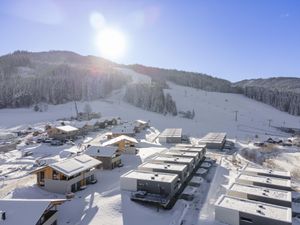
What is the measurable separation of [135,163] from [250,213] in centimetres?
2071

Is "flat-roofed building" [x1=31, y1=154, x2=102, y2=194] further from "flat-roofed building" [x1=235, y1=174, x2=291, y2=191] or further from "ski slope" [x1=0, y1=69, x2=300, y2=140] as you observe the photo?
Answer: "ski slope" [x1=0, y1=69, x2=300, y2=140]

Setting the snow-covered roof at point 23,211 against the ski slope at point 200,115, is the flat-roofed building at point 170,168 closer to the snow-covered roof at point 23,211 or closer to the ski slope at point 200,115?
the snow-covered roof at point 23,211

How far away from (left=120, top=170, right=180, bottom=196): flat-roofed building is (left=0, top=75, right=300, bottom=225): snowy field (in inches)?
49.4

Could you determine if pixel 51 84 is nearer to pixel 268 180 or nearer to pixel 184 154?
pixel 184 154

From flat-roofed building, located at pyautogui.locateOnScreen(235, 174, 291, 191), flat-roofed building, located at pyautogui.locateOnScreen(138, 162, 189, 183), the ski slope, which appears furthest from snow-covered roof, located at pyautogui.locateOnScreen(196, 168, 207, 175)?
the ski slope

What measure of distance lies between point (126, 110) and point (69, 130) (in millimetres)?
42312

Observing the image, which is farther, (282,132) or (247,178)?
(282,132)

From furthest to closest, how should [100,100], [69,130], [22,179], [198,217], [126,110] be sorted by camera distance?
[100,100] → [126,110] → [69,130] → [22,179] → [198,217]

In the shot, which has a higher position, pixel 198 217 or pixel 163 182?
pixel 163 182

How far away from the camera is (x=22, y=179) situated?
31156 millimetres

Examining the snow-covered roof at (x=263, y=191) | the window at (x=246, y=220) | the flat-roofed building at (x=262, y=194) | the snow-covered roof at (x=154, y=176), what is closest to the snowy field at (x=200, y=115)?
the snow-covered roof at (x=154, y=176)

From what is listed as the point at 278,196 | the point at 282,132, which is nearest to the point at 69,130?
the point at 278,196

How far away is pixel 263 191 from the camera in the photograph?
25.3 m

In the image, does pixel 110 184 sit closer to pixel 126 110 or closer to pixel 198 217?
pixel 198 217
